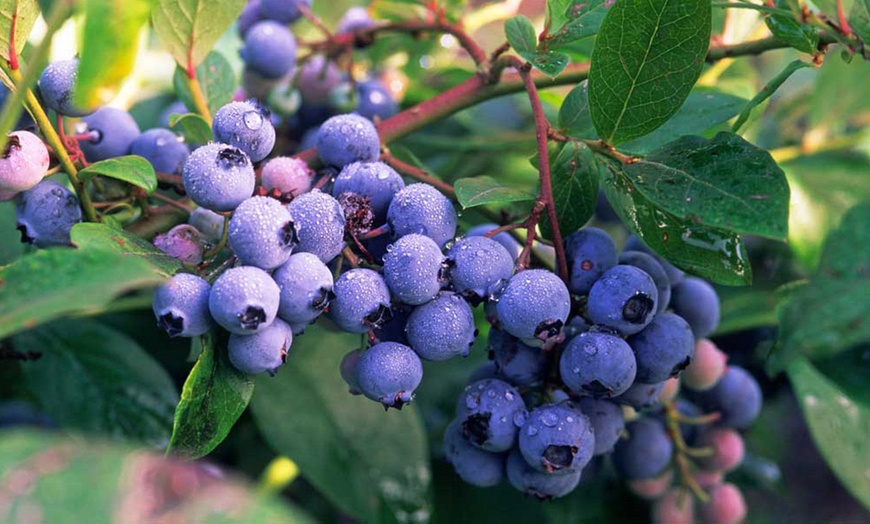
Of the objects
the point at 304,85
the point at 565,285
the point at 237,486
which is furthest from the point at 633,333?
the point at 304,85

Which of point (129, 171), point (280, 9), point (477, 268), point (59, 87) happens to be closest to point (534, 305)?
point (477, 268)

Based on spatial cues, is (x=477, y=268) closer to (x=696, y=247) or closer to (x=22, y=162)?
(x=696, y=247)

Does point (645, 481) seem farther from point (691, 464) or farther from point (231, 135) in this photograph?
point (231, 135)

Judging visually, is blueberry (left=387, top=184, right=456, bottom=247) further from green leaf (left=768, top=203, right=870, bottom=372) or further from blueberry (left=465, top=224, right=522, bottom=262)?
green leaf (left=768, top=203, right=870, bottom=372)

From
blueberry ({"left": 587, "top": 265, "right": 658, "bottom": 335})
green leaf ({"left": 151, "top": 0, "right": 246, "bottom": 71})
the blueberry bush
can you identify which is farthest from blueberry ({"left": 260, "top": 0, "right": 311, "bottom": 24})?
blueberry ({"left": 587, "top": 265, "right": 658, "bottom": 335})

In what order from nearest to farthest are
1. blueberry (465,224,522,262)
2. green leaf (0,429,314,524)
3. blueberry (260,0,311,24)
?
1. green leaf (0,429,314,524)
2. blueberry (465,224,522,262)
3. blueberry (260,0,311,24)
